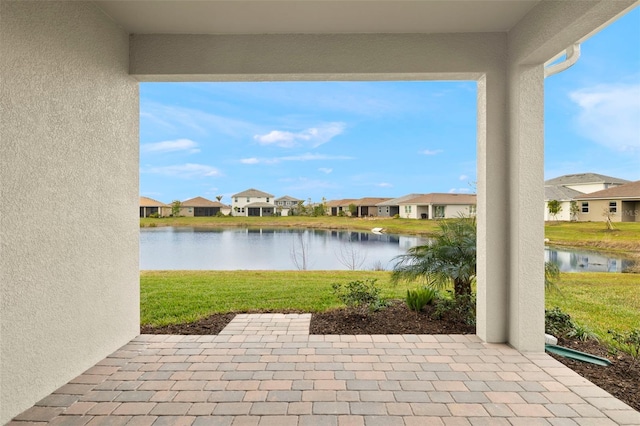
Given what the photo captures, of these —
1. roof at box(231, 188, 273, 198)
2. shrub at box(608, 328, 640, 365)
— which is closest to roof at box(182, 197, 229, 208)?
roof at box(231, 188, 273, 198)

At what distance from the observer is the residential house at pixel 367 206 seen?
8.56 meters

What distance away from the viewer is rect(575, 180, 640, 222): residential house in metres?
5.00

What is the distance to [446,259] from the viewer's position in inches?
196

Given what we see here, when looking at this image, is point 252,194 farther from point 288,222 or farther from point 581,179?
point 581,179

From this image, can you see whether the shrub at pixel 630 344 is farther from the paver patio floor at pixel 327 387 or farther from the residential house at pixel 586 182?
the residential house at pixel 586 182

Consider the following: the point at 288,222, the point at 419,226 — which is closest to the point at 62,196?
the point at 419,226

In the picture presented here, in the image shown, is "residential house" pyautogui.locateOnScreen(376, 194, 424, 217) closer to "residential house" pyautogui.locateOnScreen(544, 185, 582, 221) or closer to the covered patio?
"residential house" pyautogui.locateOnScreen(544, 185, 582, 221)

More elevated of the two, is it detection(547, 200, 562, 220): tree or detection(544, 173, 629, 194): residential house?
detection(544, 173, 629, 194): residential house

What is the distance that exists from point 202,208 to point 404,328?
6285 millimetres

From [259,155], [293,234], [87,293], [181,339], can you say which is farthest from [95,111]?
[259,155]

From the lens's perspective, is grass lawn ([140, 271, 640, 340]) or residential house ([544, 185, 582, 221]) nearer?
grass lawn ([140, 271, 640, 340])

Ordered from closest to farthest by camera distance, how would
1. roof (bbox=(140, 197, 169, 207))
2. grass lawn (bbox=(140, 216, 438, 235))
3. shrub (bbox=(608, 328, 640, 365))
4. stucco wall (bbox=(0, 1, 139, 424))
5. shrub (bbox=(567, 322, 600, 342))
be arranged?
1. stucco wall (bbox=(0, 1, 139, 424))
2. shrub (bbox=(608, 328, 640, 365))
3. shrub (bbox=(567, 322, 600, 342))
4. roof (bbox=(140, 197, 169, 207))
5. grass lawn (bbox=(140, 216, 438, 235))

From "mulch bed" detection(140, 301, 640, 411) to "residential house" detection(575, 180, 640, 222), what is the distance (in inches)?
79.2

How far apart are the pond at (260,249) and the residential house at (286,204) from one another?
1.53 ft
